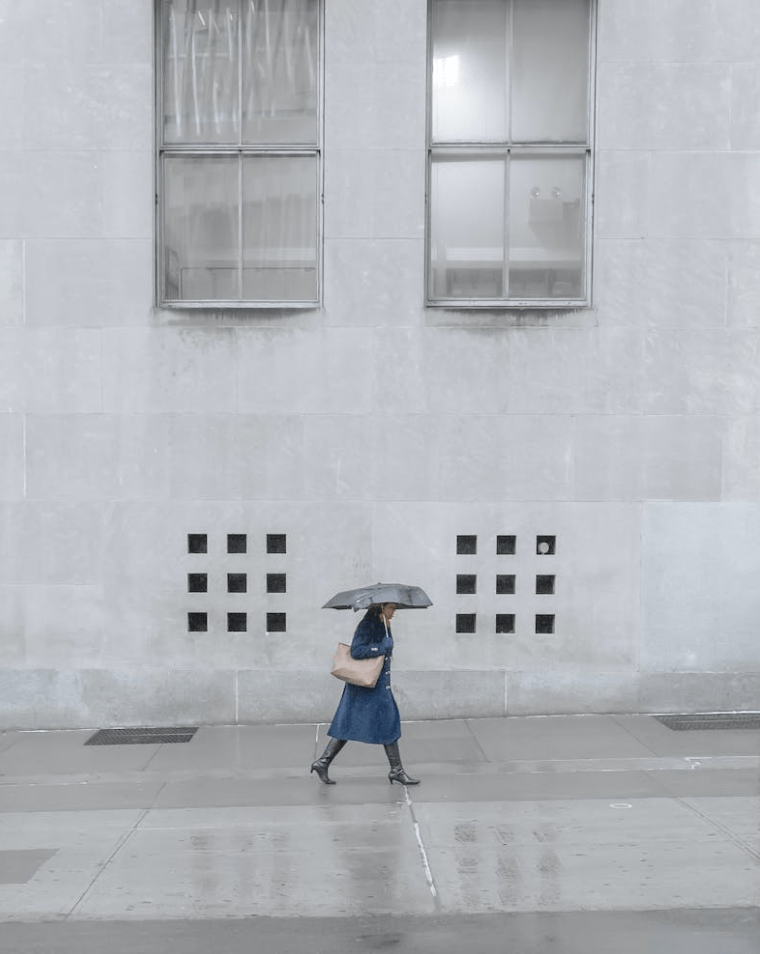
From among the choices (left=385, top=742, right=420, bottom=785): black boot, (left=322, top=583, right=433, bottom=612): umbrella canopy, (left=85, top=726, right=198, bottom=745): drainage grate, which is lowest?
(left=85, top=726, right=198, bottom=745): drainage grate

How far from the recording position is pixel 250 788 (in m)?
8.96

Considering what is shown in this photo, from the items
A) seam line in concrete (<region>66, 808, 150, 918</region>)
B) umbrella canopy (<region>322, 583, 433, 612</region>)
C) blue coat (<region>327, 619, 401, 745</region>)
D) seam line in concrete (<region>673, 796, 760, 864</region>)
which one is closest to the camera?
seam line in concrete (<region>66, 808, 150, 918</region>)

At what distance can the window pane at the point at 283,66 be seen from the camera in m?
11.6

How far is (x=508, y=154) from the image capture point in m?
11.7

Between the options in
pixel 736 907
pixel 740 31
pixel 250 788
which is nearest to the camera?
pixel 736 907

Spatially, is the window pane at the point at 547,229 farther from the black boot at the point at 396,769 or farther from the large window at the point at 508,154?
the black boot at the point at 396,769

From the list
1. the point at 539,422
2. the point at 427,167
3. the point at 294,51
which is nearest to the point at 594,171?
the point at 427,167

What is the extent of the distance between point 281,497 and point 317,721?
2.34 metres

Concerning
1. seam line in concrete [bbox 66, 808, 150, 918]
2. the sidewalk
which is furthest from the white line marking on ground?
seam line in concrete [bbox 66, 808, 150, 918]

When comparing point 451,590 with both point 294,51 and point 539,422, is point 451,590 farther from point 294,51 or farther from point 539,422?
point 294,51

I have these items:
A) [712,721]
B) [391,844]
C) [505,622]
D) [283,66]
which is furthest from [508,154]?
[391,844]

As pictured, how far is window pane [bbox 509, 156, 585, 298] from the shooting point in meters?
A: 11.7

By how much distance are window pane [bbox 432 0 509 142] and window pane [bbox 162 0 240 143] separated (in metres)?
2.14

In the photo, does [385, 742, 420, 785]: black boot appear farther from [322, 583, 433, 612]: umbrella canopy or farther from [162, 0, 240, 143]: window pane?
[162, 0, 240, 143]: window pane
